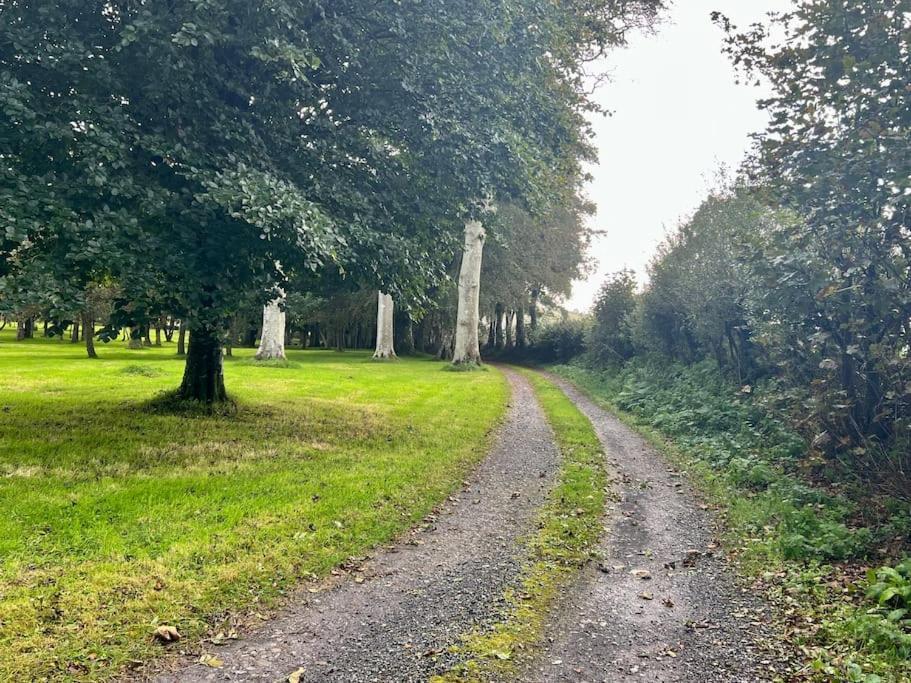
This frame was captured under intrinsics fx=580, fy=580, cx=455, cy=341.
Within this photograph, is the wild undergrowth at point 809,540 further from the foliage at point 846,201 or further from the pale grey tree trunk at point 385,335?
the pale grey tree trunk at point 385,335

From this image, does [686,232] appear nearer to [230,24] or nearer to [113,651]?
[230,24]

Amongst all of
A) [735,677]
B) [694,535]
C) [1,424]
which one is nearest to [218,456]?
[1,424]

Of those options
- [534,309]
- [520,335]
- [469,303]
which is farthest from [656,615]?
[534,309]

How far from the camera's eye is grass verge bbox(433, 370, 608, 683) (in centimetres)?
358

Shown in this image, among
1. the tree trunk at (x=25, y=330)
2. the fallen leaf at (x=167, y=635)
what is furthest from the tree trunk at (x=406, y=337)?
the fallen leaf at (x=167, y=635)

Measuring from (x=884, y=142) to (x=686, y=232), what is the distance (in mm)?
11732

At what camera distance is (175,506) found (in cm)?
594

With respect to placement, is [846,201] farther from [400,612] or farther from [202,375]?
[202,375]

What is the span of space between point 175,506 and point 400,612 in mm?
3044

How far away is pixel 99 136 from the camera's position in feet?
22.7

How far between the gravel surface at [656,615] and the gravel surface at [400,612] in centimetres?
64

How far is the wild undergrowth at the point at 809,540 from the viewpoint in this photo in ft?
12.3

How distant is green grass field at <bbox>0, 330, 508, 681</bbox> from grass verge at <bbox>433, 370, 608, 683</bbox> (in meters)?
1.46

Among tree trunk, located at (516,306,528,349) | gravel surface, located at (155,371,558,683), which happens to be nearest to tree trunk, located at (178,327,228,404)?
gravel surface, located at (155,371,558,683)
